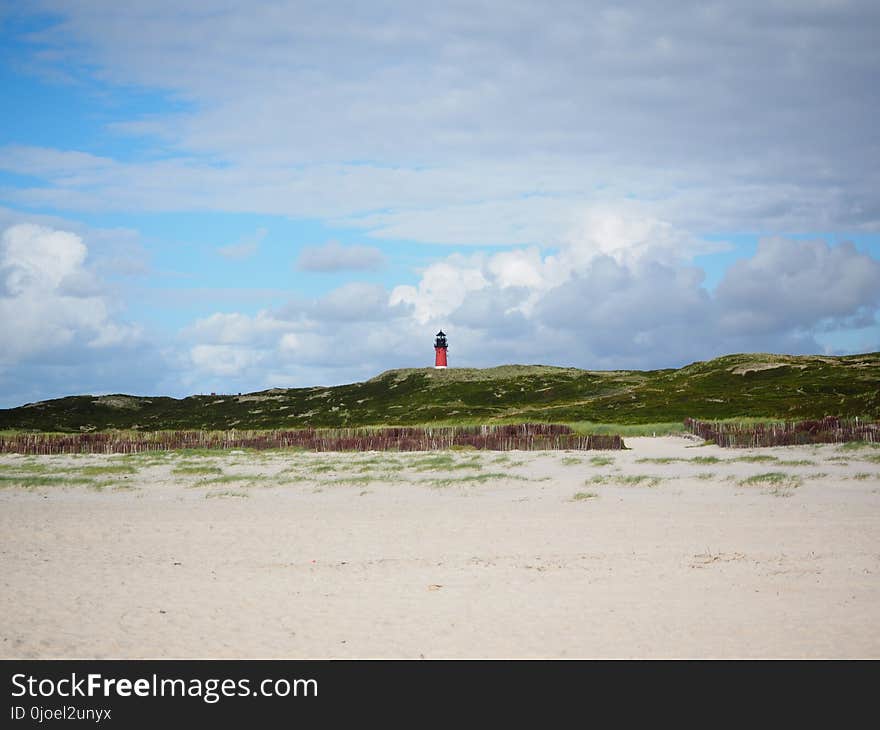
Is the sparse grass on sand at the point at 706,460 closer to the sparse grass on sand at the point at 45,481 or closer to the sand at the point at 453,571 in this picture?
the sand at the point at 453,571

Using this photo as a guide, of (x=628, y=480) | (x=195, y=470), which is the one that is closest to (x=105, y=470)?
(x=195, y=470)

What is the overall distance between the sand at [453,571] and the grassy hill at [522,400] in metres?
45.1

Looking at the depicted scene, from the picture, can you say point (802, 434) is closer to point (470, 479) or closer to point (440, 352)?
point (470, 479)

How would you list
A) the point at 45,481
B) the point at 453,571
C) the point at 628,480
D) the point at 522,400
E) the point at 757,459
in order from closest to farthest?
1. the point at 453,571
2. the point at 628,480
3. the point at 45,481
4. the point at 757,459
5. the point at 522,400

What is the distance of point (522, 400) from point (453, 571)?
93.2m

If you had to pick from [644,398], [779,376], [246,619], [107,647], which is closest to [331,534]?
[246,619]

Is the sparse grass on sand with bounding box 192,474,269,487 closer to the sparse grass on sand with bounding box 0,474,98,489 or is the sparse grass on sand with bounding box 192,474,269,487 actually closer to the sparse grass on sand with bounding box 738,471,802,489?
the sparse grass on sand with bounding box 0,474,98,489

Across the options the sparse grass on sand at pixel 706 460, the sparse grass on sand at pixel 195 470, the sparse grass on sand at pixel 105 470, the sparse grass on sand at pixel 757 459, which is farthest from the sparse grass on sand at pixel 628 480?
the sparse grass on sand at pixel 105 470

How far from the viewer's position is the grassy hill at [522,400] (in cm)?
7844

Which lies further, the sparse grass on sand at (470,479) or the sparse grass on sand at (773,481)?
the sparse grass on sand at (470,479)

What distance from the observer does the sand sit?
1031 centimetres

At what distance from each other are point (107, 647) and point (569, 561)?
7578 mm

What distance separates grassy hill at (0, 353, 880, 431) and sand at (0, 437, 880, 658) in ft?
148

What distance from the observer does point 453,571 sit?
1420 centimetres
